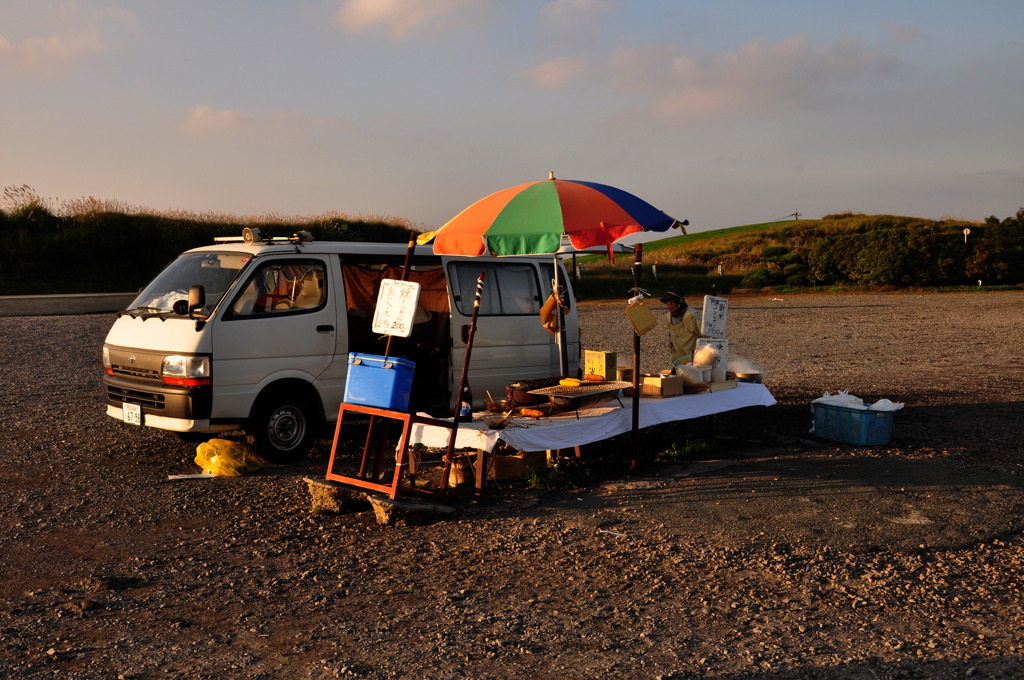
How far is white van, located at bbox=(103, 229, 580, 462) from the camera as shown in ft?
24.6

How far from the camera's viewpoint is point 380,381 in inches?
248

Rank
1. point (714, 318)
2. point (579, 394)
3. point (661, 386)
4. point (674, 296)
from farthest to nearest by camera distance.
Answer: point (674, 296), point (714, 318), point (661, 386), point (579, 394)

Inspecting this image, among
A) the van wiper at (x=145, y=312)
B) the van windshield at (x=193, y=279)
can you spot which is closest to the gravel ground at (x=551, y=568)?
the van wiper at (x=145, y=312)

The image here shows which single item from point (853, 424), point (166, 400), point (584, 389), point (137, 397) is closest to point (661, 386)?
point (584, 389)

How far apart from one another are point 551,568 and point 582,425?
194cm

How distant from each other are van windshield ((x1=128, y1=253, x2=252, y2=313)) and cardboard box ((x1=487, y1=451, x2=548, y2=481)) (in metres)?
2.77

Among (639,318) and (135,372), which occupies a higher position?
(639,318)

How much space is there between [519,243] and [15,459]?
5134 mm

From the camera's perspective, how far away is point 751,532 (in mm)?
5938

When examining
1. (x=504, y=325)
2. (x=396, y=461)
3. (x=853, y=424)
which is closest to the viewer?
(x=396, y=461)

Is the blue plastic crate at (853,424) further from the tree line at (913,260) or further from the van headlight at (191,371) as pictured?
the tree line at (913,260)

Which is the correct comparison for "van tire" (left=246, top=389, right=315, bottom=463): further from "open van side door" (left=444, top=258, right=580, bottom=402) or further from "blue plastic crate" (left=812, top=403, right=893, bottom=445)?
"blue plastic crate" (left=812, top=403, right=893, bottom=445)

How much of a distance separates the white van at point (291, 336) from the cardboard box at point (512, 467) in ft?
2.66

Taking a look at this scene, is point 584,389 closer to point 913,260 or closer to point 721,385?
point 721,385
